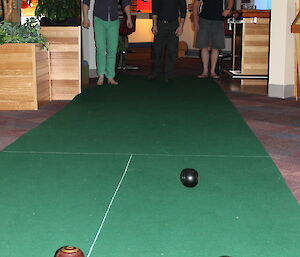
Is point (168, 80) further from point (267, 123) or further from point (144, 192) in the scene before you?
point (144, 192)

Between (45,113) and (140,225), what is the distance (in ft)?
10.9

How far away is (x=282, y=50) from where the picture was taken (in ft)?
21.6

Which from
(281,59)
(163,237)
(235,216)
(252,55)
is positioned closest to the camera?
(163,237)

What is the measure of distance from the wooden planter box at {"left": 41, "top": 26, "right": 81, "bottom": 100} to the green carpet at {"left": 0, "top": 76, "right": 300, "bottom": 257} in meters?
1.55

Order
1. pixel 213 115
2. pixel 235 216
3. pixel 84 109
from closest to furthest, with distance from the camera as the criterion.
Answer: pixel 235 216
pixel 213 115
pixel 84 109

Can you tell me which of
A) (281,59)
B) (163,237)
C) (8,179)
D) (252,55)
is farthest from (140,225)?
(252,55)

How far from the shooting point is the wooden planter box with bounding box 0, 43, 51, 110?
555cm

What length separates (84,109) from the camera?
5.64 meters

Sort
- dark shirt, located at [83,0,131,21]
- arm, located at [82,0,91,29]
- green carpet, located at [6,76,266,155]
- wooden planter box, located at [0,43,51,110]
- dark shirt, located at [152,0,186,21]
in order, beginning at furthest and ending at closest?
dark shirt, located at [152,0,186,21] < arm, located at [82,0,91,29] < dark shirt, located at [83,0,131,21] < wooden planter box, located at [0,43,51,110] < green carpet, located at [6,76,266,155]

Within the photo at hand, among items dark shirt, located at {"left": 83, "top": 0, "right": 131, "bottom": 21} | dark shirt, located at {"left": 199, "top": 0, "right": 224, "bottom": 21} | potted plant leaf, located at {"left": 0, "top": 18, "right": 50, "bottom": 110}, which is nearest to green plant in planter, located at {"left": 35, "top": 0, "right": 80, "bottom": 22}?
dark shirt, located at {"left": 83, "top": 0, "right": 131, "bottom": 21}

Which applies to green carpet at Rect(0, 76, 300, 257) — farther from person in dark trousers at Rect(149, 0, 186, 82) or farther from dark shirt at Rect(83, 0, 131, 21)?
person in dark trousers at Rect(149, 0, 186, 82)

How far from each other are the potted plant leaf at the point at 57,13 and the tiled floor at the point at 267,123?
1.02 m

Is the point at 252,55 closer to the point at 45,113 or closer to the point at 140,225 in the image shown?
the point at 45,113

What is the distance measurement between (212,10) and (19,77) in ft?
12.9
